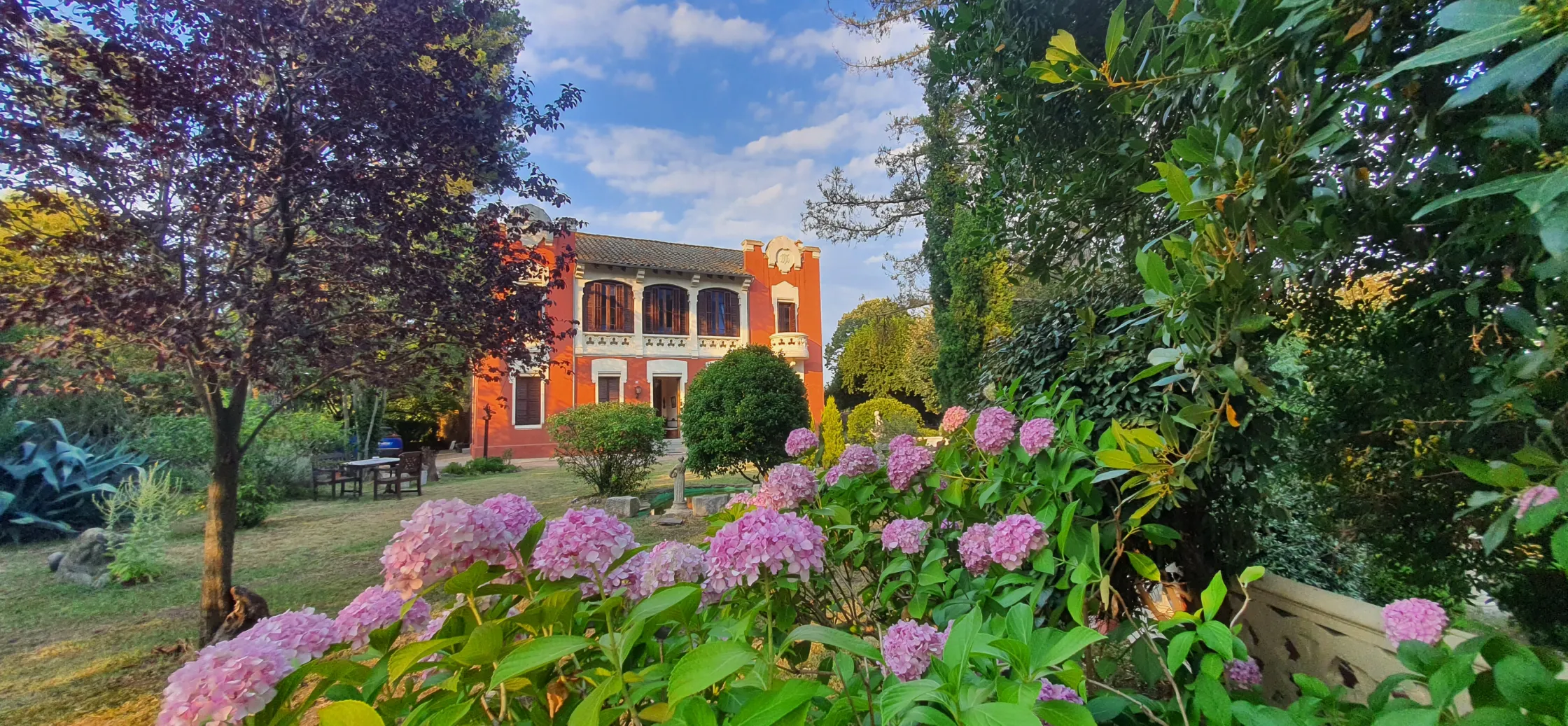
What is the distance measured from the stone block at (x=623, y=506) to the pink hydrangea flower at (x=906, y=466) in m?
5.43

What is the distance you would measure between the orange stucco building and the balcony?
1.1 inches

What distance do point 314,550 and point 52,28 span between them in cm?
444

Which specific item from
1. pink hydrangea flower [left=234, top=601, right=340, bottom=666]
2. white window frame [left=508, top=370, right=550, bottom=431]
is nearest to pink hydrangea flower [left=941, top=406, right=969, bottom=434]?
pink hydrangea flower [left=234, top=601, right=340, bottom=666]

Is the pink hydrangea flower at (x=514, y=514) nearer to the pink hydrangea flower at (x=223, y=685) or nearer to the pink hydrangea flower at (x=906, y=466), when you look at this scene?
the pink hydrangea flower at (x=223, y=685)

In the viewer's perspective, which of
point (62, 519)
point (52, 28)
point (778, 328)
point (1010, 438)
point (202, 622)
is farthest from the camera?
point (778, 328)

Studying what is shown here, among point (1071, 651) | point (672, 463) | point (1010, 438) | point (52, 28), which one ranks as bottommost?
point (672, 463)

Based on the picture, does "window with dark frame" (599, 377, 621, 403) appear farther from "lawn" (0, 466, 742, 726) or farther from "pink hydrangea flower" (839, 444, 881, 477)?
"pink hydrangea flower" (839, 444, 881, 477)

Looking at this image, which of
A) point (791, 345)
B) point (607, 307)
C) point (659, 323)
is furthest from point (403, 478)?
point (791, 345)

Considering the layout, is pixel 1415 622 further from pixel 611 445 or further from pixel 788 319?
pixel 788 319

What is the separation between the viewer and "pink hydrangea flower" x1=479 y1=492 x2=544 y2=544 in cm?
92

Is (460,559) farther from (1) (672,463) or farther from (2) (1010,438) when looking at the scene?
(1) (672,463)

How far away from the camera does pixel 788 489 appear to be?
1.61 metres

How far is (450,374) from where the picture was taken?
344cm

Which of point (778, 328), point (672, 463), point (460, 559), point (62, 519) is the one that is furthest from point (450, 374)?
point (778, 328)
